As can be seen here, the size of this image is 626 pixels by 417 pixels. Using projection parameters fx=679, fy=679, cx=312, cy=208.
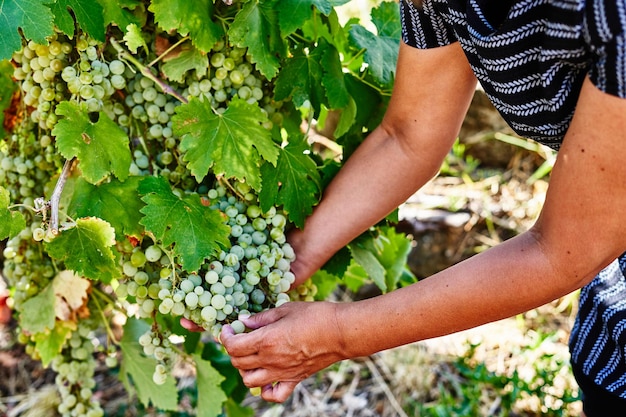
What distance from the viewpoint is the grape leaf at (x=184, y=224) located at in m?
1.14

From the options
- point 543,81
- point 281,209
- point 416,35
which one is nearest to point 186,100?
point 281,209

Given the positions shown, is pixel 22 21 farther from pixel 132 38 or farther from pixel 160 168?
pixel 160 168

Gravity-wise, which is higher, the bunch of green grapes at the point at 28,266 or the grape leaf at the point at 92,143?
the grape leaf at the point at 92,143

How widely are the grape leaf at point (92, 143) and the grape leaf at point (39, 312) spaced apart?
1.40 feet

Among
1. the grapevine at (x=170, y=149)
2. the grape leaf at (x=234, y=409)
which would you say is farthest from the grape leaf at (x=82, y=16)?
the grape leaf at (x=234, y=409)

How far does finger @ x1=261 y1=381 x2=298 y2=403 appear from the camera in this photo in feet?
4.00

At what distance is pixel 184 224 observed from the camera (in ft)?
3.82

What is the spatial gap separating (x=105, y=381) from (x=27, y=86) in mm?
1740

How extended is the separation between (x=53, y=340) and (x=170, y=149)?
0.57 meters

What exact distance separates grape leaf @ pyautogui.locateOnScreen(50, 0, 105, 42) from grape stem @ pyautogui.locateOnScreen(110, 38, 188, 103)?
7cm

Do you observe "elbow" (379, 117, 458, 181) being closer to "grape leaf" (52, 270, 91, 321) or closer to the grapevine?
the grapevine

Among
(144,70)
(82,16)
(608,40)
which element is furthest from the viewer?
(144,70)

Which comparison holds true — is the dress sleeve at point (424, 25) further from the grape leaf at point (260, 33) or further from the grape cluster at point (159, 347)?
the grape cluster at point (159, 347)

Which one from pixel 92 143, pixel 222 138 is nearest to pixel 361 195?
pixel 222 138
